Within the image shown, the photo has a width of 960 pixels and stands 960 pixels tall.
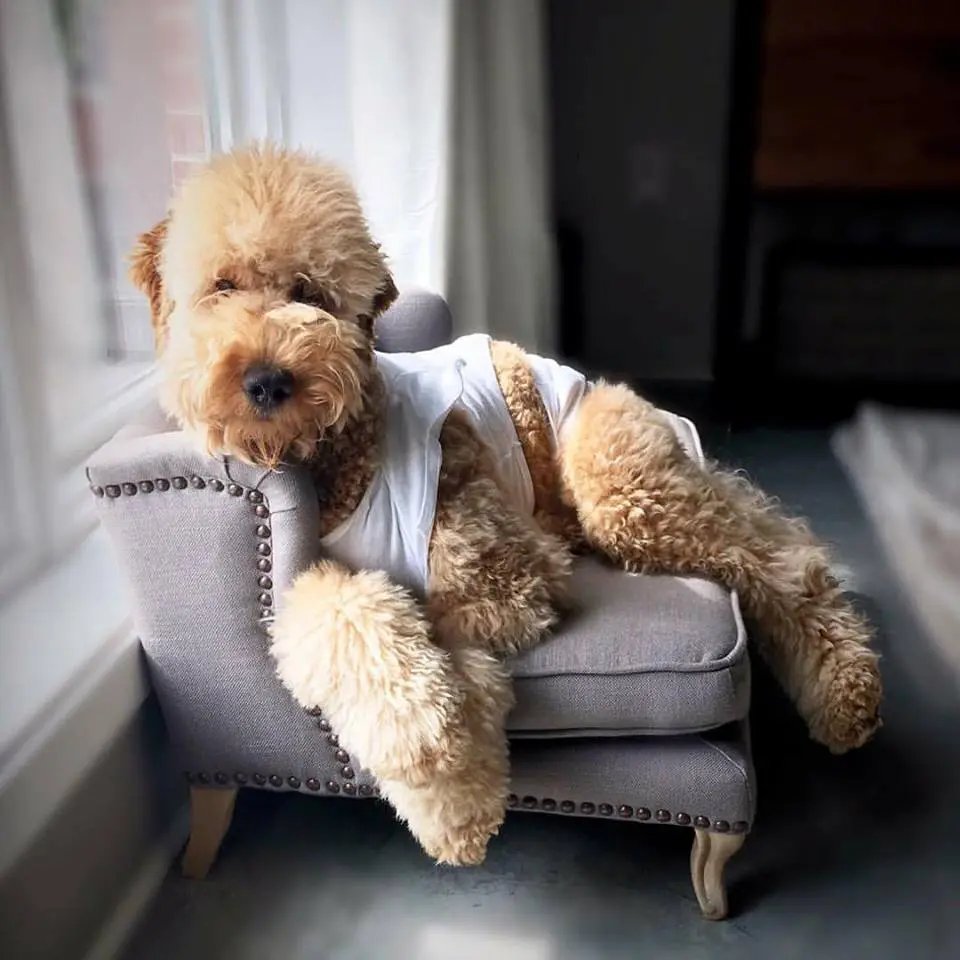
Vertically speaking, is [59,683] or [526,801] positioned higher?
[59,683]

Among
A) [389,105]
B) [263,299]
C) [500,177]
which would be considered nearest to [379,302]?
[263,299]

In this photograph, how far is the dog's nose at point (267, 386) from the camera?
1.11 meters

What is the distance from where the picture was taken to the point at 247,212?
1180 millimetres

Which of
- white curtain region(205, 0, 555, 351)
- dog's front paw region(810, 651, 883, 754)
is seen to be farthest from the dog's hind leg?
white curtain region(205, 0, 555, 351)

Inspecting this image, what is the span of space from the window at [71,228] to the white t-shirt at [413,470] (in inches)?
14.8

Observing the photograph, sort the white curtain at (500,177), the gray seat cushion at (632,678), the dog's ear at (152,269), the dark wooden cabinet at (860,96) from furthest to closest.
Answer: the dark wooden cabinet at (860,96), the white curtain at (500,177), the gray seat cushion at (632,678), the dog's ear at (152,269)

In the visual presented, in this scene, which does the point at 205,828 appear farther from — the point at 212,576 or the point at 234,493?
the point at 234,493

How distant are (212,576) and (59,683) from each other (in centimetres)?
21

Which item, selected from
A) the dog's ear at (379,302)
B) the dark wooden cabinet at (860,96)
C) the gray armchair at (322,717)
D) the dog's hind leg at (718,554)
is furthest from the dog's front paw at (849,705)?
the dark wooden cabinet at (860,96)

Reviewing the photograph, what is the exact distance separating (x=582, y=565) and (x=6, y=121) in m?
0.92

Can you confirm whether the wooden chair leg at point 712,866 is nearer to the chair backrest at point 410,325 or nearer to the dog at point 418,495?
the dog at point 418,495

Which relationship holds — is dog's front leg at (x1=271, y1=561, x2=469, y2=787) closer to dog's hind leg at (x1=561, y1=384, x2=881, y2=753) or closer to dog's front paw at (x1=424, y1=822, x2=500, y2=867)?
dog's front paw at (x1=424, y1=822, x2=500, y2=867)

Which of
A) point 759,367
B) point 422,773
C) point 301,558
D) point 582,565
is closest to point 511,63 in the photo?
point 759,367

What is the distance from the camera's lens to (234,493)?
128 centimetres
